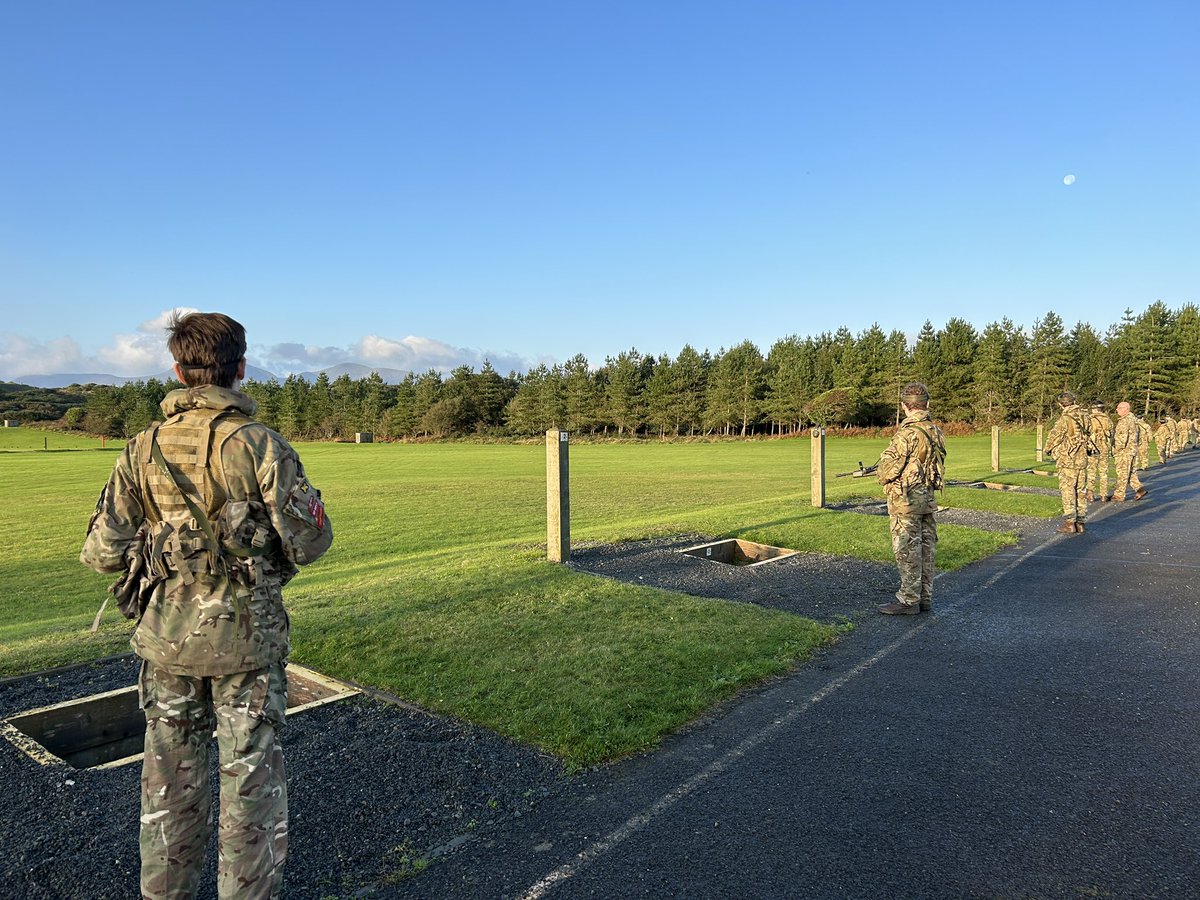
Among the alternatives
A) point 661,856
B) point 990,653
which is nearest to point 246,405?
point 661,856

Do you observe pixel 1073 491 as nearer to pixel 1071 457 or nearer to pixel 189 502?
pixel 1071 457

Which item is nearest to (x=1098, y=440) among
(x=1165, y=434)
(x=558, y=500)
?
(x=558, y=500)

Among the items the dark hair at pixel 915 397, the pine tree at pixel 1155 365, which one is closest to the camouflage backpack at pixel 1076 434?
the dark hair at pixel 915 397

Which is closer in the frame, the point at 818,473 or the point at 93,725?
the point at 93,725

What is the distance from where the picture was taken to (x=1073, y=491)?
1302 cm

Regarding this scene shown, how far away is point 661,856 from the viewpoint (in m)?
3.19

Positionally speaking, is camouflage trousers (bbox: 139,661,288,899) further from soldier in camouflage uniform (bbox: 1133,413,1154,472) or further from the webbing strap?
soldier in camouflage uniform (bbox: 1133,413,1154,472)

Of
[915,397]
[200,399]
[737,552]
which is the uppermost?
[915,397]

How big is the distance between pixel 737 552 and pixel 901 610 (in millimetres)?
4417

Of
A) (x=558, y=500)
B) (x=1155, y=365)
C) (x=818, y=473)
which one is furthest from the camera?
(x=1155, y=365)

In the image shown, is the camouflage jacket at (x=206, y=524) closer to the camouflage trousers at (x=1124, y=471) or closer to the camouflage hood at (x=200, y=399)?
the camouflage hood at (x=200, y=399)

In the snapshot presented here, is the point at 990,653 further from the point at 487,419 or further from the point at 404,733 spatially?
the point at 487,419

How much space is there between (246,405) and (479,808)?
2242mm

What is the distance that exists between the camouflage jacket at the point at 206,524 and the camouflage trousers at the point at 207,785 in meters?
0.11
